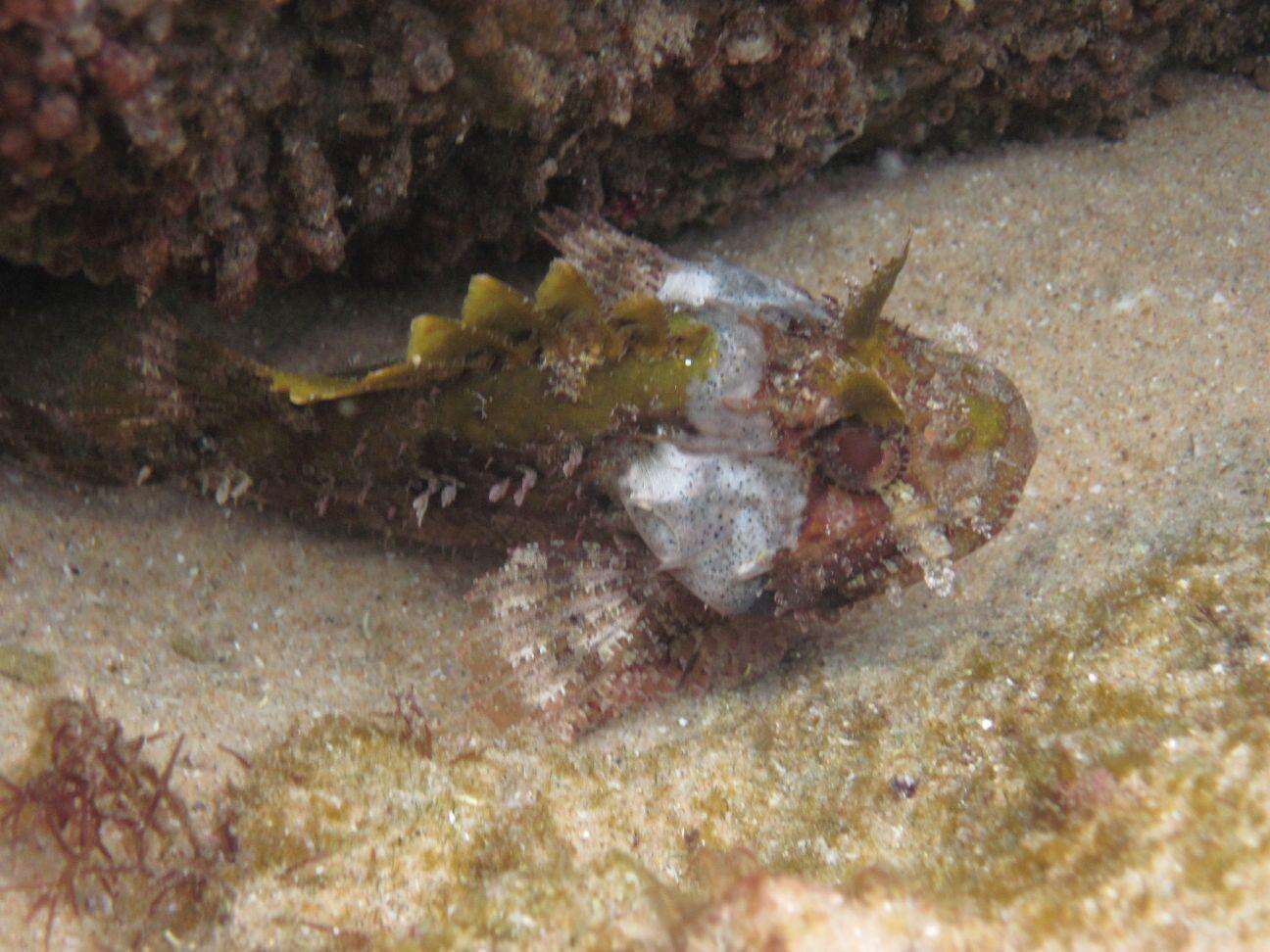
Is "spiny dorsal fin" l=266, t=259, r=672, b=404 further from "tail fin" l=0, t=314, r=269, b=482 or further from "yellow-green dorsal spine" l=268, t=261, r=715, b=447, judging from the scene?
"tail fin" l=0, t=314, r=269, b=482

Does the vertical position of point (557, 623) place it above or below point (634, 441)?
below

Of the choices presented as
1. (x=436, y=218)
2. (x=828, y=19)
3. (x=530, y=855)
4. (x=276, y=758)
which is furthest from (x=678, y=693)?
(x=828, y=19)

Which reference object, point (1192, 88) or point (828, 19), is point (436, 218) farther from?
point (1192, 88)

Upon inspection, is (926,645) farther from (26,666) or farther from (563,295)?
(26,666)

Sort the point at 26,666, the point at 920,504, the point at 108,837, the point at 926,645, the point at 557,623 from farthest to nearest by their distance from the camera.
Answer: the point at 557,623
the point at 926,645
the point at 920,504
the point at 26,666
the point at 108,837

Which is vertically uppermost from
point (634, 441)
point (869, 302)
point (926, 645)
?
point (869, 302)

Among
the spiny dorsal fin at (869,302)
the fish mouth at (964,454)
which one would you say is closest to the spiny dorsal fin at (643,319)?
the spiny dorsal fin at (869,302)

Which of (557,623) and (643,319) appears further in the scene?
(557,623)

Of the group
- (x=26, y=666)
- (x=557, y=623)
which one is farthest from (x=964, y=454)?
(x=26, y=666)

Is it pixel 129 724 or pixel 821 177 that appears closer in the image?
pixel 129 724
